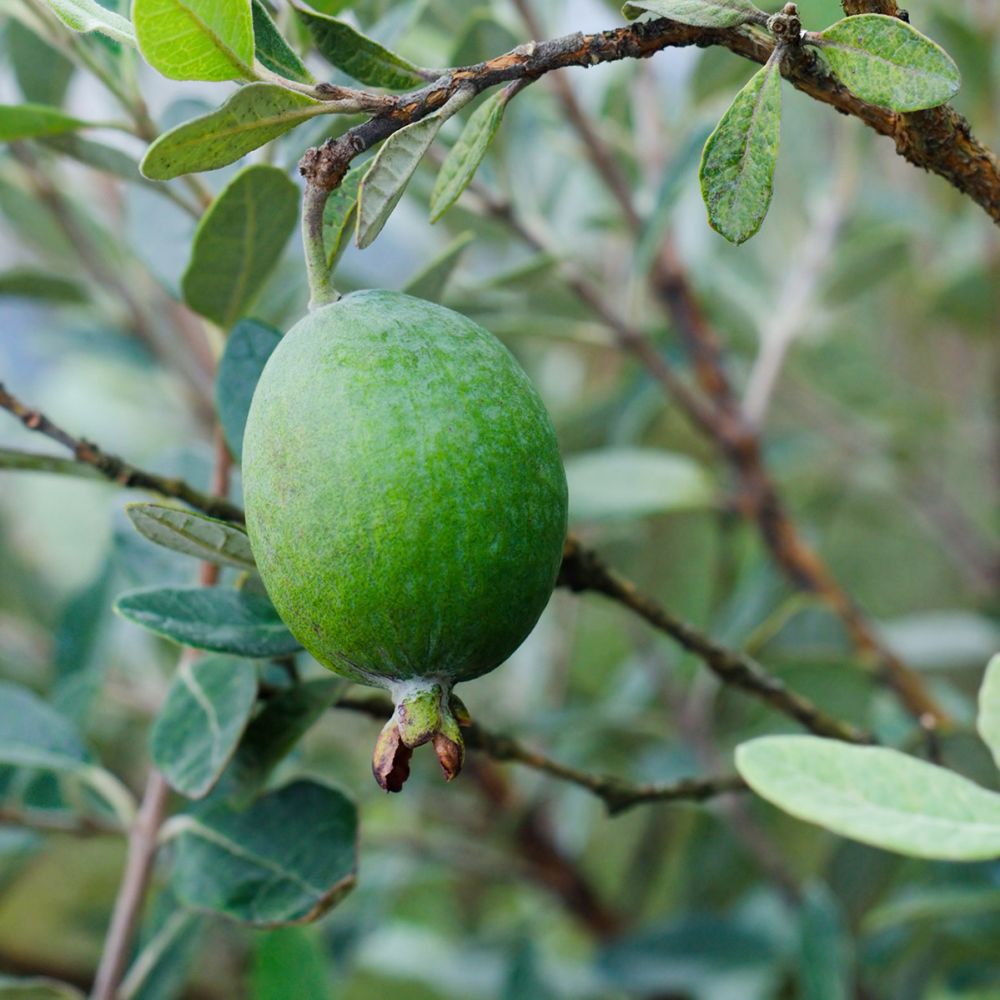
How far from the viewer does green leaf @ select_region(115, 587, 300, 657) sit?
0.60m

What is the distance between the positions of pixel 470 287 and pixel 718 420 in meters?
0.33

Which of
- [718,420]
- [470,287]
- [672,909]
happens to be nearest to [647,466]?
[718,420]

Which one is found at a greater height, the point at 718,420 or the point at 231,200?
the point at 231,200

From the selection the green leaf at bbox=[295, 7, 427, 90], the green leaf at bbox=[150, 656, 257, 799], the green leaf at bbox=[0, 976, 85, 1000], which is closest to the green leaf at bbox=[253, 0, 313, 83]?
the green leaf at bbox=[295, 7, 427, 90]

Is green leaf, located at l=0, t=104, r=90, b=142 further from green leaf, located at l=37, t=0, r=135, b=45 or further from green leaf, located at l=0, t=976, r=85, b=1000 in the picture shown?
green leaf, located at l=0, t=976, r=85, b=1000

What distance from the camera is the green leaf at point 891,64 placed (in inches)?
18.6

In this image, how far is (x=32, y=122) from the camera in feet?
2.43

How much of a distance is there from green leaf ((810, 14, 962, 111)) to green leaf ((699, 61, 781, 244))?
3cm

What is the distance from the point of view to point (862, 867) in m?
1.27

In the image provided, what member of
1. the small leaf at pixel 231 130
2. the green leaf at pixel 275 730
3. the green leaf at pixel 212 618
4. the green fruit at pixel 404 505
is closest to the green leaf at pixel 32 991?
the green leaf at pixel 275 730

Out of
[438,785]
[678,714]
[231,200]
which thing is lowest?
[438,785]

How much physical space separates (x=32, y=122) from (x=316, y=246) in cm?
32

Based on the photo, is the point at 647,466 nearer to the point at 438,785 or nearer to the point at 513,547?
the point at 438,785

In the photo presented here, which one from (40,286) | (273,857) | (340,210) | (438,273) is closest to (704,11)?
(340,210)
